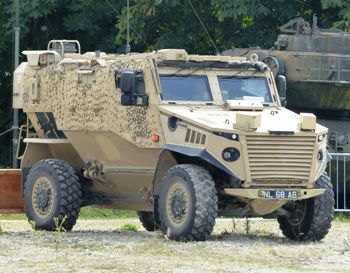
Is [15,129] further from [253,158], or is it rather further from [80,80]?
[253,158]

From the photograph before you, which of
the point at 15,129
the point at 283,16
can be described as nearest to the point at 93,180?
the point at 15,129

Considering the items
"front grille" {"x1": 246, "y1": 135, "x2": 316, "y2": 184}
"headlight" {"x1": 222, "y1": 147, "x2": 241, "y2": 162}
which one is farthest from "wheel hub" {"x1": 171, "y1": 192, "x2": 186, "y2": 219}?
"front grille" {"x1": 246, "y1": 135, "x2": 316, "y2": 184}

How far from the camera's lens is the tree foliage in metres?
34.4

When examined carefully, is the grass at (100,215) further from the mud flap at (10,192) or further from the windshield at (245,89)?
the windshield at (245,89)

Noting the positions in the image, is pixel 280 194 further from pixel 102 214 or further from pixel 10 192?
pixel 102 214

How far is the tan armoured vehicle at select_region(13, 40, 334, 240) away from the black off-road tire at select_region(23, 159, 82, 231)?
0.04 feet

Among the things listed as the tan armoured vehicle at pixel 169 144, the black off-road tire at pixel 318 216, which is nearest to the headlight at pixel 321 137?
the tan armoured vehicle at pixel 169 144

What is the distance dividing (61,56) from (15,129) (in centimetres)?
681

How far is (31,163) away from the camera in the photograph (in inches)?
A: 888

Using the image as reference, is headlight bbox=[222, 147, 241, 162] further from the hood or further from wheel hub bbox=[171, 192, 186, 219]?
wheel hub bbox=[171, 192, 186, 219]

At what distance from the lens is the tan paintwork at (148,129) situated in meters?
19.1

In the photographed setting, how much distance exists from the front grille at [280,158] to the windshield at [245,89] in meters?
1.48

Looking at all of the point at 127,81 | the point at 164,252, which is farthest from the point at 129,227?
the point at 164,252

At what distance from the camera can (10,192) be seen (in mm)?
22672
